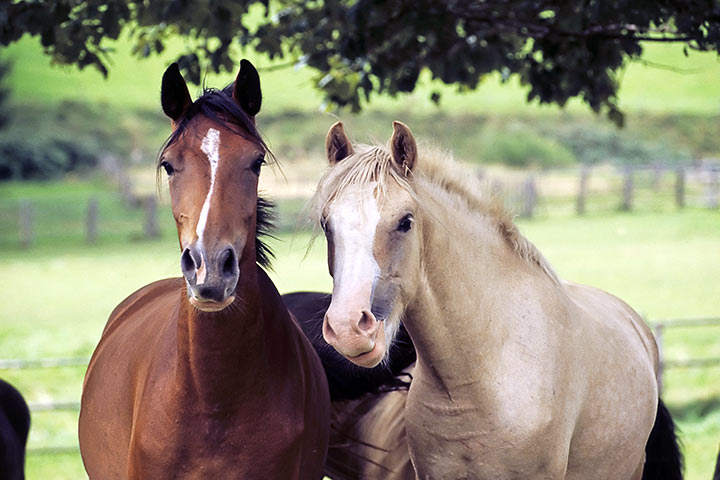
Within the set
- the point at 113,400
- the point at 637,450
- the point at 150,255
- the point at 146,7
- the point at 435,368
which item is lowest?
the point at 150,255

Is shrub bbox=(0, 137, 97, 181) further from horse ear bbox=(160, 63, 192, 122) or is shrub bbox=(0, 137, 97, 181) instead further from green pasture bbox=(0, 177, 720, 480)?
horse ear bbox=(160, 63, 192, 122)

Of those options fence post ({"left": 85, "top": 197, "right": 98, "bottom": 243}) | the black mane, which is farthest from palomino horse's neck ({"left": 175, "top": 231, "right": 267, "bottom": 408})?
fence post ({"left": 85, "top": 197, "right": 98, "bottom": 243})

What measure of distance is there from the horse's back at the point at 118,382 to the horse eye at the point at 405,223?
37.7 inches

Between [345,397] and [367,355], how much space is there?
1808 millimetres

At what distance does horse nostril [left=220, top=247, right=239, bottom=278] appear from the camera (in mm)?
2399

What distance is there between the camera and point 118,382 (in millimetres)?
3271

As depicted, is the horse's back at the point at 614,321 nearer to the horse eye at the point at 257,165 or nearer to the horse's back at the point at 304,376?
the horse's back at the point at 304,376

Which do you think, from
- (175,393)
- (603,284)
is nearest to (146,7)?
(175,393)

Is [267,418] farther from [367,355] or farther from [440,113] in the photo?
[440,113]

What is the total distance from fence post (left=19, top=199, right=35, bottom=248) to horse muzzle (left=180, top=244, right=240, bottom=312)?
24035 millimetres

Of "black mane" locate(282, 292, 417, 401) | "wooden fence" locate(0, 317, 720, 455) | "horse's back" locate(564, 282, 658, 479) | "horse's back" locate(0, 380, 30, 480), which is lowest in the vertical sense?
"wooden fence" locate(0, 317, 720, 455)

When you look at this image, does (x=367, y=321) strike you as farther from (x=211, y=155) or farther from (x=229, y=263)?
(x=211, y=155)

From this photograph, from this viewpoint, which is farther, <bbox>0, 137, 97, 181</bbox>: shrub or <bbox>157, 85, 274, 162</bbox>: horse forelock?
<bbox>0, 137, 97, 181</bbox>: shrub

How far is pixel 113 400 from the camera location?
3.26 meters
